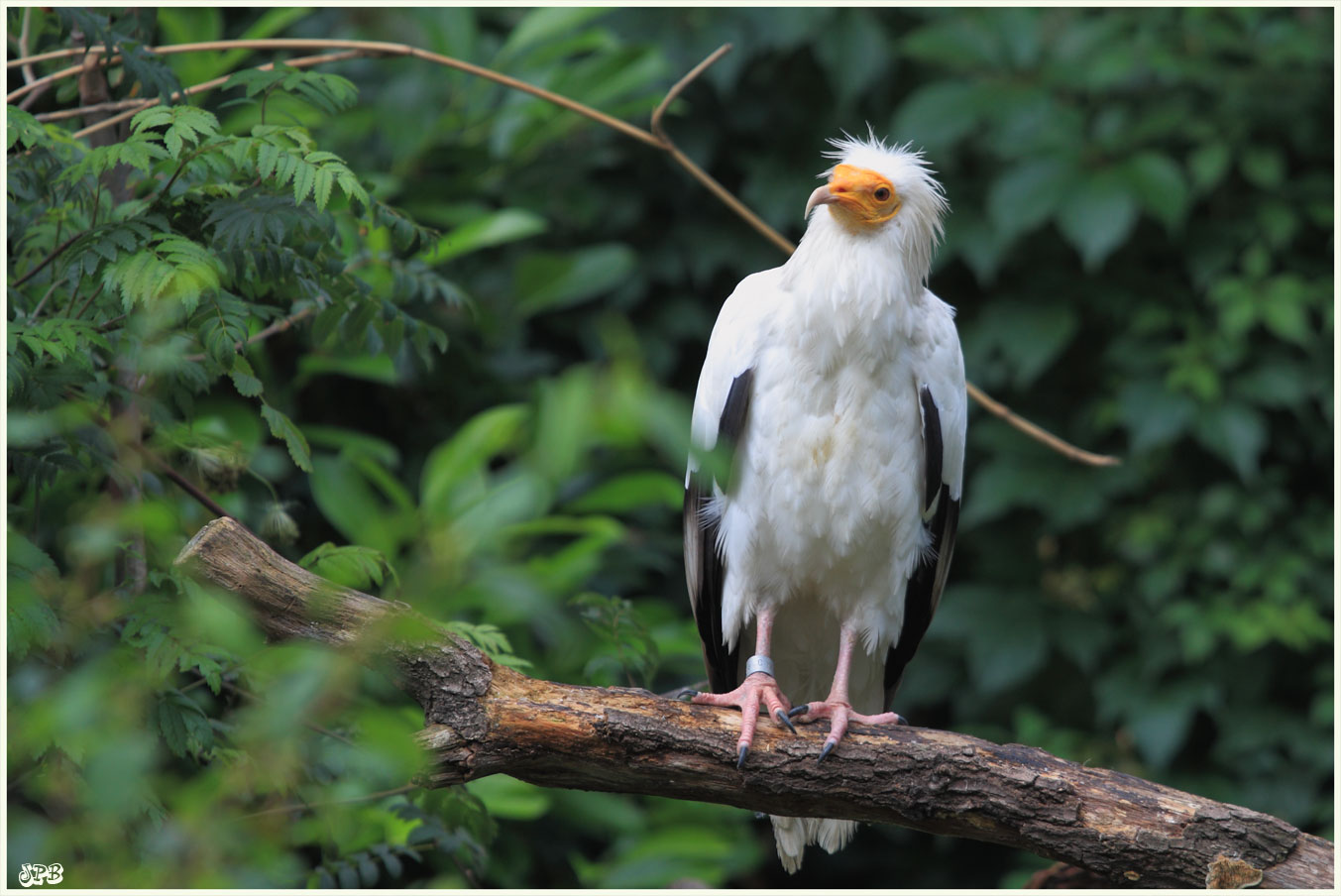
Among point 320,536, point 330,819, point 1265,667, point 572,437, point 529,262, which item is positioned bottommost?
point 330,819

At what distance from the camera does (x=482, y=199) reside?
185 inches

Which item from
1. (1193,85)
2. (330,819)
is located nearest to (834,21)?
(1193,85)

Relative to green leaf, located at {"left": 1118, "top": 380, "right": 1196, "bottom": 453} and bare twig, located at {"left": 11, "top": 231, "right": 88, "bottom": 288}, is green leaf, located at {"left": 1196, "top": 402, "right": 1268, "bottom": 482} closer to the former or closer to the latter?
green leaf, located at {"left": 1118, "top": 380, "right": 1196, "bottom": 453}

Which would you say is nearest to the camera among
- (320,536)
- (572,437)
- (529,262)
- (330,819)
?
(572,437)

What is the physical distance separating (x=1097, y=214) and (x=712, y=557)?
2378 mm

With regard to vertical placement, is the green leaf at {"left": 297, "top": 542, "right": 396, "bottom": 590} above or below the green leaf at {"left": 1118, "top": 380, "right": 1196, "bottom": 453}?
below

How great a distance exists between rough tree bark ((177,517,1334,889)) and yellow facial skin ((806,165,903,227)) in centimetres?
125

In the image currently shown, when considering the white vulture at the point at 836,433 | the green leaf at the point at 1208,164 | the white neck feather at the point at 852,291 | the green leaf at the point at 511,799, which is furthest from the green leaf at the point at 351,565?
the green leaf at the point at 1208,164

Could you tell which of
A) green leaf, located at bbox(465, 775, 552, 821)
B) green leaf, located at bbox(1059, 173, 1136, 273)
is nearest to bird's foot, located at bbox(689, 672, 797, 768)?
green leaf, located at bbox(465, 775, 552, 821)

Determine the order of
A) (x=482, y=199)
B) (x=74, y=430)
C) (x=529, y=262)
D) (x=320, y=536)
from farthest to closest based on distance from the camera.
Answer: (x=482, y=199), (x=529, y=262), (x=320, y=536), (x=74, y=430)

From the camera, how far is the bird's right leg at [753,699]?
7.59ft

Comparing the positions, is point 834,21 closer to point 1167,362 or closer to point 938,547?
point 1167,362

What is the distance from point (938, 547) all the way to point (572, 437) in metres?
2.41

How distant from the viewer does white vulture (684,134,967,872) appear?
2662 millimetres
